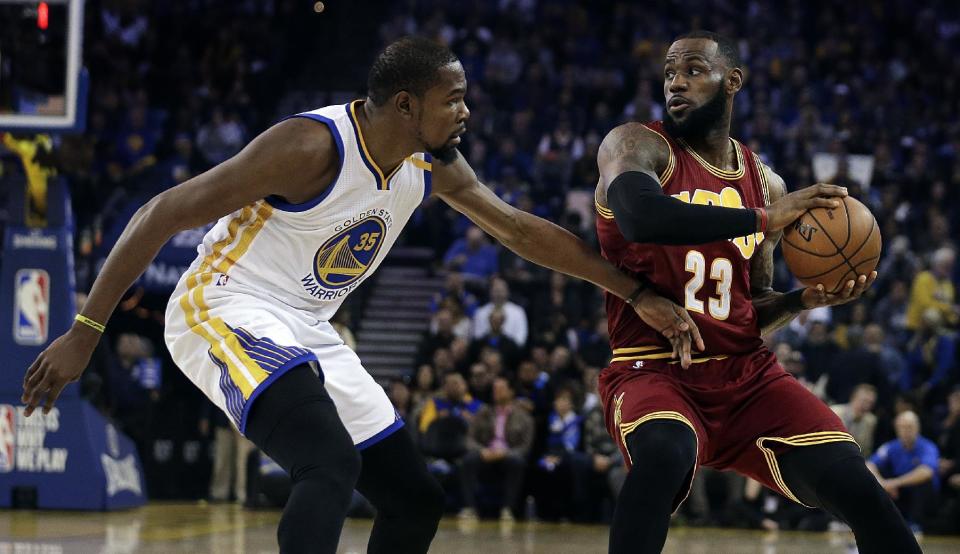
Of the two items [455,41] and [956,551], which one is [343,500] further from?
[455,41]

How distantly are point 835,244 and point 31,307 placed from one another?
7964 mm

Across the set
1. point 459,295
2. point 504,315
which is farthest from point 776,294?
point 459,295

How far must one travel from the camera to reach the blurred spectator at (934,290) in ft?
43.8

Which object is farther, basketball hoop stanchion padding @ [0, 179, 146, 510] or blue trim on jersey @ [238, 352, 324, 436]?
basketball hoop stanchion padding @ [0, 179, 146, 510]

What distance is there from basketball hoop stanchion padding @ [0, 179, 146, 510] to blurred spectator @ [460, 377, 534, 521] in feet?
11.0

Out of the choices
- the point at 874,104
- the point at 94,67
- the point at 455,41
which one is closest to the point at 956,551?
the point at 874,104

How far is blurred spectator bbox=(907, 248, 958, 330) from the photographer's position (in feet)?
43.8

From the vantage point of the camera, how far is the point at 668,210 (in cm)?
422

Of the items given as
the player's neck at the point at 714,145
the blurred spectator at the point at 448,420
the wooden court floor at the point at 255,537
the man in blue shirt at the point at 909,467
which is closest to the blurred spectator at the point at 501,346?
the blurred spectator at the point at 448,420

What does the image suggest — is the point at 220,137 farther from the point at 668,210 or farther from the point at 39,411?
the point at 668,210

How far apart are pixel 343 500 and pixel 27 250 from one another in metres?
7.90

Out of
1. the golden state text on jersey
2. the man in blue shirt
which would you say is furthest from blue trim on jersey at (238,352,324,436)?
the man in blue shirt

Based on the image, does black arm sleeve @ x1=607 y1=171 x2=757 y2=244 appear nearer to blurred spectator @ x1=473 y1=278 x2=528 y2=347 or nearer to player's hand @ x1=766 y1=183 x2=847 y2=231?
player's hand @ x1=766 y1=183 x2=847 y2=231

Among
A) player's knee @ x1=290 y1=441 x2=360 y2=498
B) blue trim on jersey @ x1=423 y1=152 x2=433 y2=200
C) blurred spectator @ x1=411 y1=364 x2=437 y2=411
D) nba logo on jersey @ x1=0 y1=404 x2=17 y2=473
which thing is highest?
blue trim on jersey @ x1=423 y1=152 x2=433 y2=200
